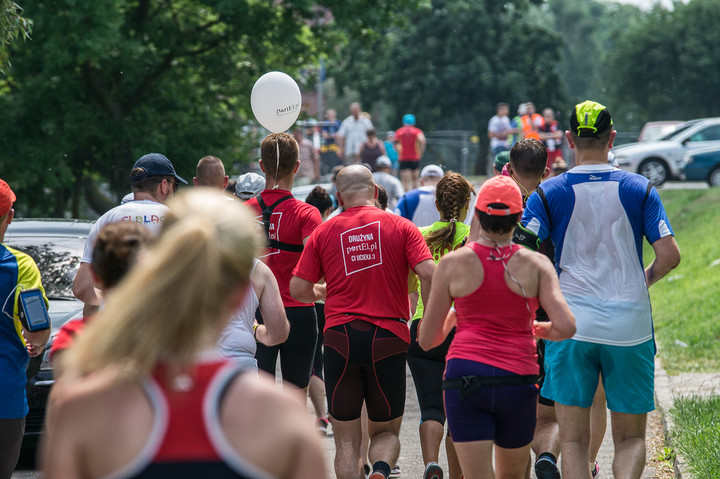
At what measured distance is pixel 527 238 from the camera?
198 inches

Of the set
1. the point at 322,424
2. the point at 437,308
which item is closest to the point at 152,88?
the point at 322,424

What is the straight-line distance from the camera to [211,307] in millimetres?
1985

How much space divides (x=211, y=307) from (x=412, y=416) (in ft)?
22.5

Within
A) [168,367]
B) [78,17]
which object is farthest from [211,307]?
[78,17]

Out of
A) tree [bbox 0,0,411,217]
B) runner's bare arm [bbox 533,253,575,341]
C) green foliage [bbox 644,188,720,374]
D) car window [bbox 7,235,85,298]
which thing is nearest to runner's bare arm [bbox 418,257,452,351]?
runner's bare arm [bbox 533,253,575,341]

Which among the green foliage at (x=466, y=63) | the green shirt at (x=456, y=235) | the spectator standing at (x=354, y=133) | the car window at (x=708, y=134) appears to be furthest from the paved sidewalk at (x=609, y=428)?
the green foliage at (x=466, y=63)

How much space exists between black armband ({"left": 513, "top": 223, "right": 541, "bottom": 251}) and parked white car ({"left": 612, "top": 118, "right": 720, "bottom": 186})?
20.8 meters

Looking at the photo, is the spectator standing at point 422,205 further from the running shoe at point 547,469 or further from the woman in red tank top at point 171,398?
the woman in red tank top at point 171,398

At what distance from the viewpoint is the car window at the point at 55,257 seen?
7.79 m

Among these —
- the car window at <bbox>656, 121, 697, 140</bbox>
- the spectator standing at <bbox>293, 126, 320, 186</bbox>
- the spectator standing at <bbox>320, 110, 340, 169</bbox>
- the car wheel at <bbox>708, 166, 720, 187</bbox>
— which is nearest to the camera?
the spectator standing at <bbox>293, 126, 320, 186</bbox>

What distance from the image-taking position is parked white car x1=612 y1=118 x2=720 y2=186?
25047 mm

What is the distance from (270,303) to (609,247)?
5.71 feet

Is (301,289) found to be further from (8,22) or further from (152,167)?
(8,22)

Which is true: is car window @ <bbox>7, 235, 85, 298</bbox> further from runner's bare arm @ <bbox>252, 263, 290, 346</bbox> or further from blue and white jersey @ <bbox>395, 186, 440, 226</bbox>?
runner's bare arm @ <bbox>252, 263, 290, 346</bbox>
